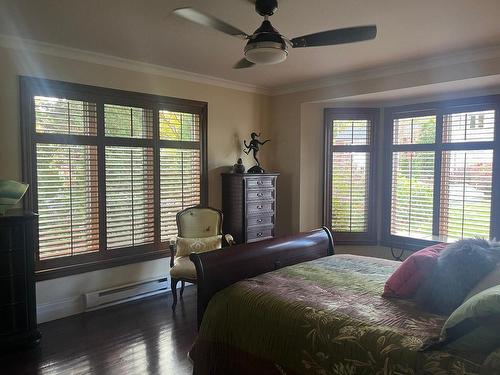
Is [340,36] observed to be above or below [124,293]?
above

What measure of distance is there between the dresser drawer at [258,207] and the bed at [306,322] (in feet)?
5.89

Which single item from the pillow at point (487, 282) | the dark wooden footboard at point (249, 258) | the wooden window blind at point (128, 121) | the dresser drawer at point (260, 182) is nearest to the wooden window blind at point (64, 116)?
the wooden window blind at point (128, 121)

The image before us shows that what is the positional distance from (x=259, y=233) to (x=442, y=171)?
2447 millimetres

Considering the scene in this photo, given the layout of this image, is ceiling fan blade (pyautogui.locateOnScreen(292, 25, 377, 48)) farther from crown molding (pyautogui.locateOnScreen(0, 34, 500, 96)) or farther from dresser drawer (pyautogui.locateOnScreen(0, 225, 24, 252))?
dresser drawer (pyautogui.locateOnScreen(0, 225, 24, 252))

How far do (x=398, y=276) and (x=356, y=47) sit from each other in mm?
2319

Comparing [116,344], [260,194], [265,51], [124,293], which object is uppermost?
[265,51]

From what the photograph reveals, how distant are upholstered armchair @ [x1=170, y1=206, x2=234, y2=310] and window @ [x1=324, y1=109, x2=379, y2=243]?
5.66ft

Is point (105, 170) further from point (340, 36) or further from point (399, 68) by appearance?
point (399, 68)

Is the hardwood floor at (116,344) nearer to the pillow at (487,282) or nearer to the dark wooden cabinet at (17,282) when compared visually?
the dark wooden cabinet at (17,282)

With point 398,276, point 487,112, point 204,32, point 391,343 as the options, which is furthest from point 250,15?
point 487,112

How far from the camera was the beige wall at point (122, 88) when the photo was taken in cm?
345

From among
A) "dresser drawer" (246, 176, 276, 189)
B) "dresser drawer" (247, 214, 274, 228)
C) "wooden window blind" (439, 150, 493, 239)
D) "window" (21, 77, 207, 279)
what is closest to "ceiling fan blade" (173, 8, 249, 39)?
"window" (21, 77, 207, 279)

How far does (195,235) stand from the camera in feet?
14.6

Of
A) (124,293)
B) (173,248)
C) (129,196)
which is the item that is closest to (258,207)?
(173,248)
